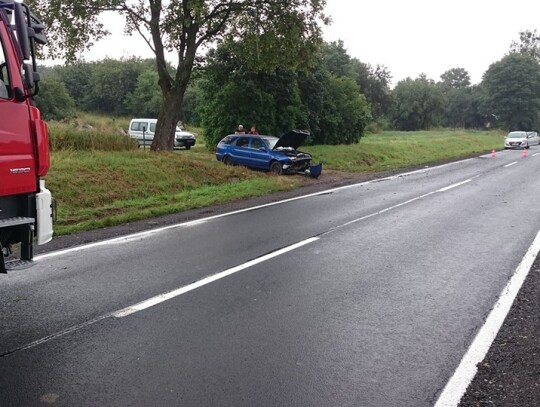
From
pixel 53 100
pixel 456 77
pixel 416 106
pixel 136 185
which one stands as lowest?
pixel 136 185

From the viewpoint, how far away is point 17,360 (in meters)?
4.20

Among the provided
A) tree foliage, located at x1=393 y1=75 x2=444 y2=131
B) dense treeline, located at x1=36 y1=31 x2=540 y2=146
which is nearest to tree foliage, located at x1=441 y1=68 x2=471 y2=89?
dense treeline, located at x1=36 y1=31 x2=540 y2=146

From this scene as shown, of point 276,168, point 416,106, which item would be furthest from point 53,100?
point 416,106

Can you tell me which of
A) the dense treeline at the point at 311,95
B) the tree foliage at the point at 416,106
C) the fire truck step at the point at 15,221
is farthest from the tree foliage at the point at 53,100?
the tree foliage at the point at 416,106

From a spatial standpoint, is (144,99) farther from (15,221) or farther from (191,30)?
(15,221)

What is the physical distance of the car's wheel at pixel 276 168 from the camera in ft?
66.9

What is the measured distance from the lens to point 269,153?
20.6 m

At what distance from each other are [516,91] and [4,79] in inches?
3681

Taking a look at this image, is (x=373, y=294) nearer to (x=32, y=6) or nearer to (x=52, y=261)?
(x=52, y=261)

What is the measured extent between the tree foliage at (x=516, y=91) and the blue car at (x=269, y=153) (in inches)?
3014

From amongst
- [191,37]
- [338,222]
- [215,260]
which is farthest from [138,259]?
[191,37]

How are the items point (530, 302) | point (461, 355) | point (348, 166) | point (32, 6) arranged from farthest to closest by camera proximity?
point (348, 166), point (32, 6), point (530, 302), point (461, 355)

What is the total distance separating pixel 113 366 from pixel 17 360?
81 cm

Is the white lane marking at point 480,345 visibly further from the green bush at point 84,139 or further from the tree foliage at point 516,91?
the tree foliage at point 516,91
